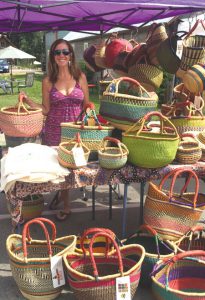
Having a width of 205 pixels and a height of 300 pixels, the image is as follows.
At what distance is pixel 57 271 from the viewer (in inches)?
89.4

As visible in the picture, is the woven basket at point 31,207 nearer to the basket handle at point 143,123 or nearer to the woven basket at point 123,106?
the woven basket at point 123,106

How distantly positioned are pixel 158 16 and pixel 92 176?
10.4ft

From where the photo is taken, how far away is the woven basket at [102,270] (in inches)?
81.0

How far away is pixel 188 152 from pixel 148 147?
0.39 metres

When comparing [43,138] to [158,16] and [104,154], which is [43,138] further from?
[158,16]

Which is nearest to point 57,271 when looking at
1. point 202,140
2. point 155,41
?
point 202,140

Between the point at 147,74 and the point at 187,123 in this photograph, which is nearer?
the point at 187,123

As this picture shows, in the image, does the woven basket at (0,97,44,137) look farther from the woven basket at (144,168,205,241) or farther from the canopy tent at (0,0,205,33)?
the canopy tent at (0,0,205,33)

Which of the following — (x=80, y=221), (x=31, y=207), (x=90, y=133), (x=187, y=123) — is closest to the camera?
(x=90, y=133)

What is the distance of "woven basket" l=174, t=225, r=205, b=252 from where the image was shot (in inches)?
99.0

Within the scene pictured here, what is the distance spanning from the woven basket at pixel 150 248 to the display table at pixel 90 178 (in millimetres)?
363

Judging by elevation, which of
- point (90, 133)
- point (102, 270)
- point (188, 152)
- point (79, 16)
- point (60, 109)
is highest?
point (79, 16)

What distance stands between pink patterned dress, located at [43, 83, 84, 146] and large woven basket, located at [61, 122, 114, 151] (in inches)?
23.4

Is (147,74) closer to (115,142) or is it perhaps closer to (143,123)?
(143,123)
